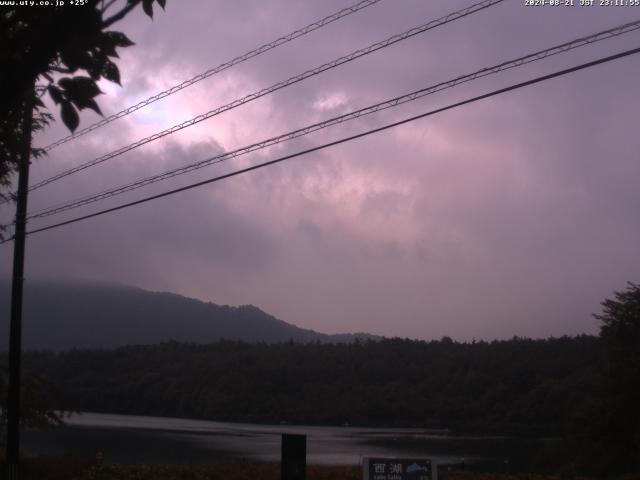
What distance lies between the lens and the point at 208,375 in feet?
323

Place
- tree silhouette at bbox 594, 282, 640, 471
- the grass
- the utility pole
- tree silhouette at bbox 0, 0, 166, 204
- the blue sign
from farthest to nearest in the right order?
tree silhouette at bbox 594, 282, 640, 471 < the grass < the utility pole < the blue sign < tree silhouette at bbox 0, 0, 166, 204

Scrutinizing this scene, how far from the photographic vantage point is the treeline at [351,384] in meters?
78.7

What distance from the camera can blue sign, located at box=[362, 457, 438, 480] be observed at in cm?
1210

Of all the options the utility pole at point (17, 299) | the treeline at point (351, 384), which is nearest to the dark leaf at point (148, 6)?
the utility pole at point (17, 299)

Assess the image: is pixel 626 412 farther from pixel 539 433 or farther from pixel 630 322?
pixel 539 433

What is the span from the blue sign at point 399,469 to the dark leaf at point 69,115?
8.63 m

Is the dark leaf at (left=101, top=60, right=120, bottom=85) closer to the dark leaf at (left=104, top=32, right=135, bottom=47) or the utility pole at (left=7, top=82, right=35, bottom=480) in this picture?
the dark leaf at (left=104, top=32, right=135, bottom=47)

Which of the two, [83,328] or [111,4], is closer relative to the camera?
[111,4]

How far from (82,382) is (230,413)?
16213mm

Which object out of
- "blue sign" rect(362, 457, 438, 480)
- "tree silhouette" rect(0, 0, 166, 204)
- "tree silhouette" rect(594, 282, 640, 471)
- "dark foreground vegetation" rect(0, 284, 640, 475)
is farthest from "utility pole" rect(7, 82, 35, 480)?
"dark foreground vegetation" rect(0, 284, 640, 475)

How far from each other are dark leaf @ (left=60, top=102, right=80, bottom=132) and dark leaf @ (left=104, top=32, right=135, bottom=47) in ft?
1.78

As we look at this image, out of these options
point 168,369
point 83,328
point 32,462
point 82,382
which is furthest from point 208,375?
point 83,328

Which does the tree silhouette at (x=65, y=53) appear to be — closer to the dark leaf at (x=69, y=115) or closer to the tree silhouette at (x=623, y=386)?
the dark leaf at (x=69, y=115)

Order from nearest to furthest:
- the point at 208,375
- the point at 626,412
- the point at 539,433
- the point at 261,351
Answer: the point at 626,412
the point at 539,433
the point at 208,375
the point at 261,351
